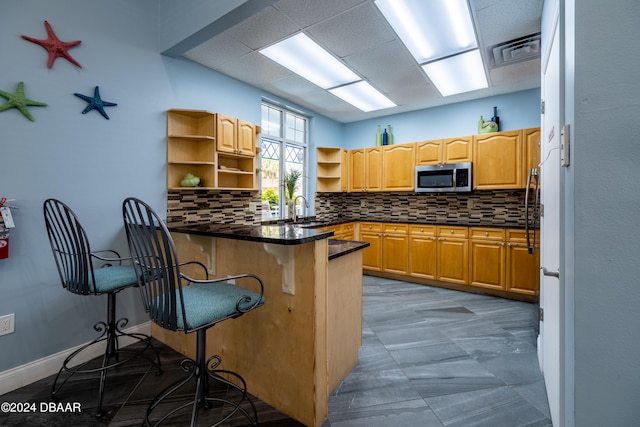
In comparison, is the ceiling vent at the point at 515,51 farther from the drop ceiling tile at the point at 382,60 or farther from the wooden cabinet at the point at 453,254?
the wooden cabinet at the point at 453,254

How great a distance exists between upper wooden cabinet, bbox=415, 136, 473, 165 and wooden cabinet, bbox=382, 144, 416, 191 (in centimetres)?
13

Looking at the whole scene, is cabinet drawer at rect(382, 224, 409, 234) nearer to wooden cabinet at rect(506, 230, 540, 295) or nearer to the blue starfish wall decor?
wooden cabinet at rect(506, 230, 540, 295)

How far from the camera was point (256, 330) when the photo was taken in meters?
1.79

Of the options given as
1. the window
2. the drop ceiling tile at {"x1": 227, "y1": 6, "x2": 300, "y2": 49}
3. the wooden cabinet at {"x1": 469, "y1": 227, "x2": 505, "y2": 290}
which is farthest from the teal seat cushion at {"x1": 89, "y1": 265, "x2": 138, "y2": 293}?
the wooden cabinet at {"x1": 469, "y1": 227, "x2": 505, "y2": 290}

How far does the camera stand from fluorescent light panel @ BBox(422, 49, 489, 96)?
3.04m

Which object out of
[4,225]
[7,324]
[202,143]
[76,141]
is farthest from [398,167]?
[7,324]

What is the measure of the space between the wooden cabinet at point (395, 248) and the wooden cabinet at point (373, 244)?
0.22 feet

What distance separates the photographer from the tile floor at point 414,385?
1631 millimetres

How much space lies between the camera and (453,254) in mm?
4039

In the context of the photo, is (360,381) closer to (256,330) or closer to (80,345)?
(256,330)

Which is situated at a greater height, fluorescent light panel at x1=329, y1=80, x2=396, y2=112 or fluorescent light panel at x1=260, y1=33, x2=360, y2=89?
fluorescent light panel at x1=329, y1=80, x2=396, y2=112

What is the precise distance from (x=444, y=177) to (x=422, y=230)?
82cm

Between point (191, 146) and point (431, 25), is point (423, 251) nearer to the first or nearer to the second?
point (431, 25)

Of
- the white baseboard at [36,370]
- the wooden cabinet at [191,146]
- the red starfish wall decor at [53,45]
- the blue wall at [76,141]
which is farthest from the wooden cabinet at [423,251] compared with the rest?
the red starfish wall decor at [53,45]
